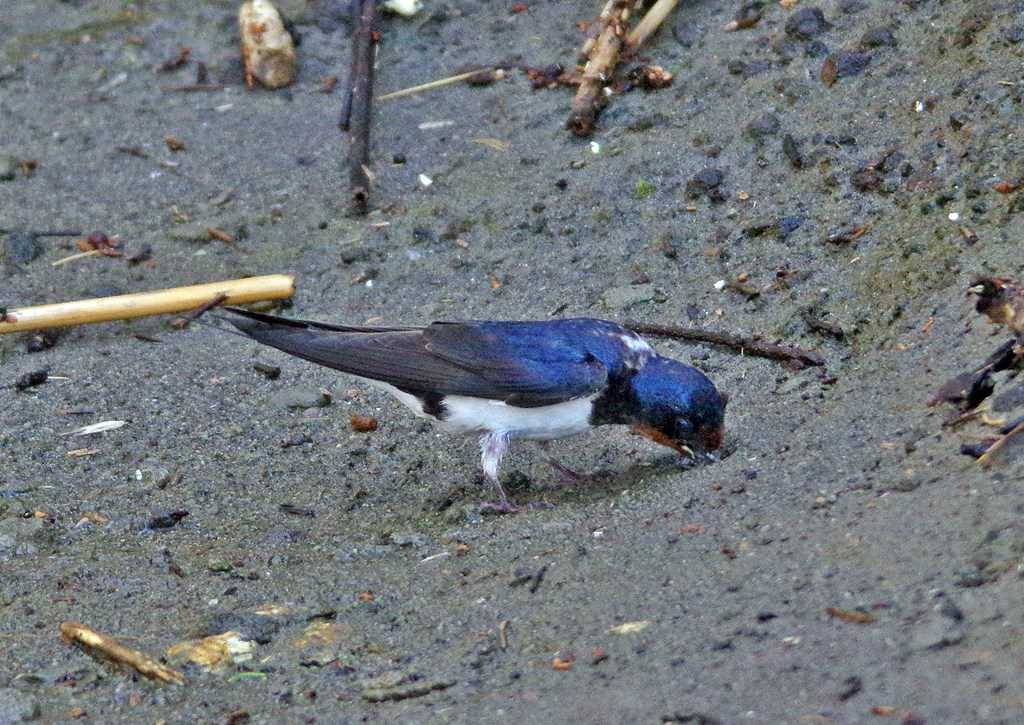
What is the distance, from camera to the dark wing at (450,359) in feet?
14.9

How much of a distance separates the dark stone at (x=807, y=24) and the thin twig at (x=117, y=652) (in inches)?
155

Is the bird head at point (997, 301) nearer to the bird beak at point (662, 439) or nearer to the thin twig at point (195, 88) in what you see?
the bird beak at point (662, 439)

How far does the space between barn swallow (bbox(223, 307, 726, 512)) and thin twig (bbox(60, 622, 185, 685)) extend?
1.23 meters

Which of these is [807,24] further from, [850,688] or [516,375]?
[850,688]

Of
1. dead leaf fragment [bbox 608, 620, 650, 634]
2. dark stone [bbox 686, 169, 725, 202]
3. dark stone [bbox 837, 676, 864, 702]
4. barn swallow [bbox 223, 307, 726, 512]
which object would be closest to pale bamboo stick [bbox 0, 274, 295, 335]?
barn swallow [bbox 223, 307, 726, 512]

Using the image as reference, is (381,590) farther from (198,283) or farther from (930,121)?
(930,121)

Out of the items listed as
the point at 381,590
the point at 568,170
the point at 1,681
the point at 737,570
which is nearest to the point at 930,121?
the point at 568,170

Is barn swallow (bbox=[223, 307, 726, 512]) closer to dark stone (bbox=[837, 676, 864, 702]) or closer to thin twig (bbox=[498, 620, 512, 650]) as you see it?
thin twig (bbox=[498, 620, 512, 650])

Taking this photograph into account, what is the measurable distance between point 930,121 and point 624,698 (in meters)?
3.17

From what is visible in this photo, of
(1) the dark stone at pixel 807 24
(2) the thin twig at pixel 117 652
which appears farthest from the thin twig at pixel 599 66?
(2) the thin twig at pixel 117 652

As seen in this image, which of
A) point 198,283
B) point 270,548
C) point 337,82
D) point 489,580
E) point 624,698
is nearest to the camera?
point 624,698

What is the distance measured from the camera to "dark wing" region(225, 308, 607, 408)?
4.54m

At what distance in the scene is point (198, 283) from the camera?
6086 mm

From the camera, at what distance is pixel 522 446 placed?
521 cm
